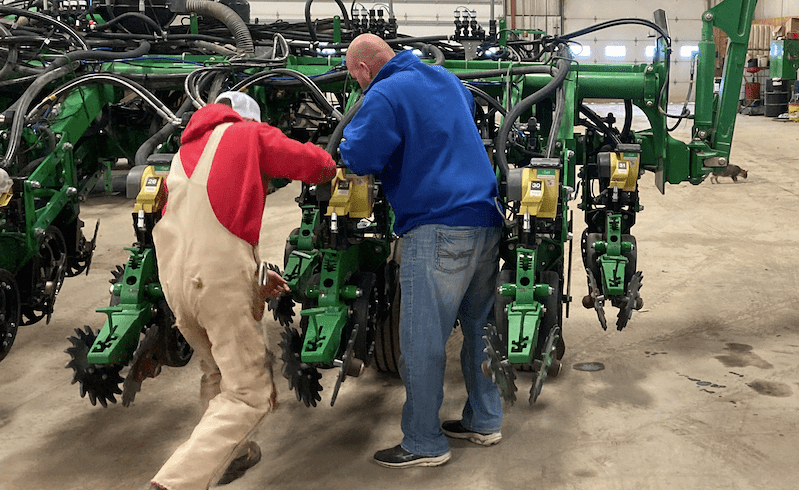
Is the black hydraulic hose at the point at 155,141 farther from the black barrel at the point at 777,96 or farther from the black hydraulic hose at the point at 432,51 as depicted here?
the black barrel at the point at 777,96

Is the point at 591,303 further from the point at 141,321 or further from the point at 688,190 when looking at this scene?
the point at 688,190

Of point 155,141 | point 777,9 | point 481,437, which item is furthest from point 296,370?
point 777,9

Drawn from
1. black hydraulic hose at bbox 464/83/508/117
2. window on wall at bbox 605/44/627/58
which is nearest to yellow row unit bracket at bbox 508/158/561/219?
black hydraulic hose at bbox 464/83/508/117

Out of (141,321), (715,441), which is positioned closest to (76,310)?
(141,321)

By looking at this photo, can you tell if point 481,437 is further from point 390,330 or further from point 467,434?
point 390,330

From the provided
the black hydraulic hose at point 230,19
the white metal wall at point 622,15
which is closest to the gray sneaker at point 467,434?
the black hydraulic hose at point 230,19

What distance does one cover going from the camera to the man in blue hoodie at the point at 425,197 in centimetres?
326

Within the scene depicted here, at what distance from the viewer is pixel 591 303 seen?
4344 millimetres

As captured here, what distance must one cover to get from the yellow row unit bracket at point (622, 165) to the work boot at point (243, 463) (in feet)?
7.35

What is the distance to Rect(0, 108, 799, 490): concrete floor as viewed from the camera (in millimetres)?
3441

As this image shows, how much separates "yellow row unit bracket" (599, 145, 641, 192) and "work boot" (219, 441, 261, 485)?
88.2 inches

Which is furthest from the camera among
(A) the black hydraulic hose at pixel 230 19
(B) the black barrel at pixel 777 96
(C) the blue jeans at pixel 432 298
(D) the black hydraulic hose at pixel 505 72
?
(B) the black barrel at pixel 777 96

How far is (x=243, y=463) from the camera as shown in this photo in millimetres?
3492

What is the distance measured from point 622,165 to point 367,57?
158 centimetres
